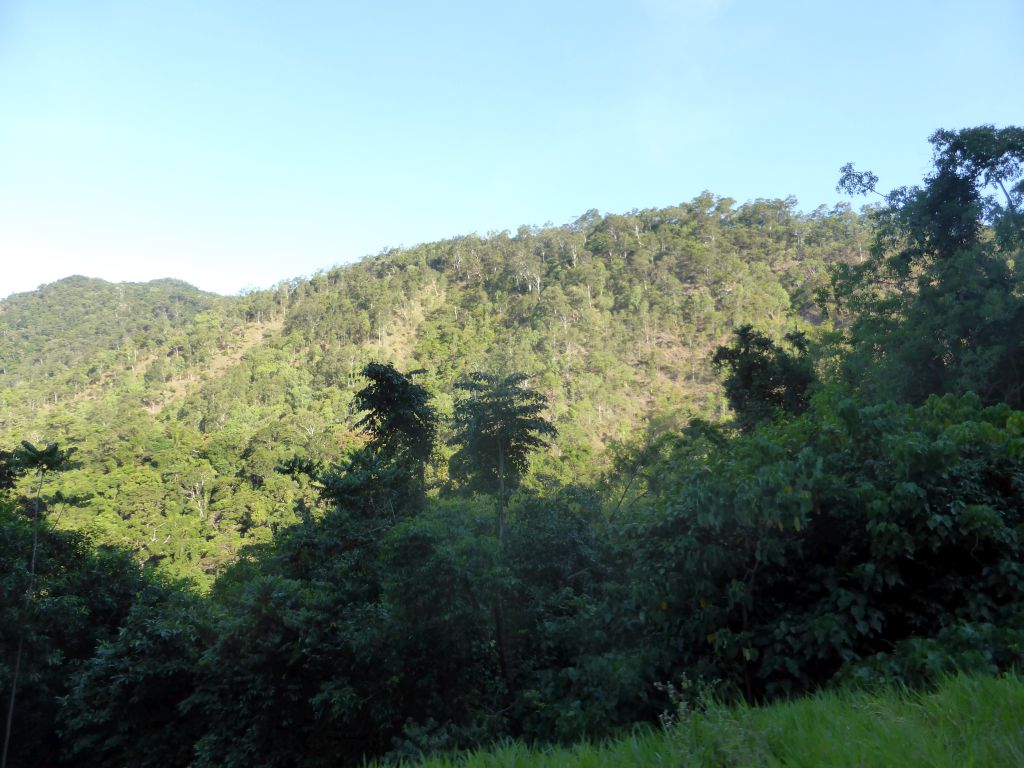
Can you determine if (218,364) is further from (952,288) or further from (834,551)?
(834,551)

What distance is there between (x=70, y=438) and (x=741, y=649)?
171 ft

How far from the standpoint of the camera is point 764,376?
53.4 ft

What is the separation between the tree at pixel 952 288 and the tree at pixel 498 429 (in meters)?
8.38

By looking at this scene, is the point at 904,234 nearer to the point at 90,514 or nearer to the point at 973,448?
the point at 973,448

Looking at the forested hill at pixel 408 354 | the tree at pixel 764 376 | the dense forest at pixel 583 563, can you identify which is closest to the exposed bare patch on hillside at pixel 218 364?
the forested hill at pixel 408 354

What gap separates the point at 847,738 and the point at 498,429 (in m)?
9.70

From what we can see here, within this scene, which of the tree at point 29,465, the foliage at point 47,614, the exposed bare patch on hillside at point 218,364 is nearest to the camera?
the tree at point 29,465

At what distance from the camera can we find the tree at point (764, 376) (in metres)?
16.2

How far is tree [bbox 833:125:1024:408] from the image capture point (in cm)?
1294

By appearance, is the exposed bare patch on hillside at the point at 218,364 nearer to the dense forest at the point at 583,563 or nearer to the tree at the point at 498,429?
the dense forest at the point at 583,563

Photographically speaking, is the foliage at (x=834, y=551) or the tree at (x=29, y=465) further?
the tree at (x=29, y=465)

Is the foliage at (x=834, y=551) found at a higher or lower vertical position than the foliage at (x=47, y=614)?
higher

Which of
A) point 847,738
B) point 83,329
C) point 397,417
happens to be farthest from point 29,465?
point 83,329

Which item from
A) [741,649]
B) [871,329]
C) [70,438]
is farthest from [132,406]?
[741,649]
